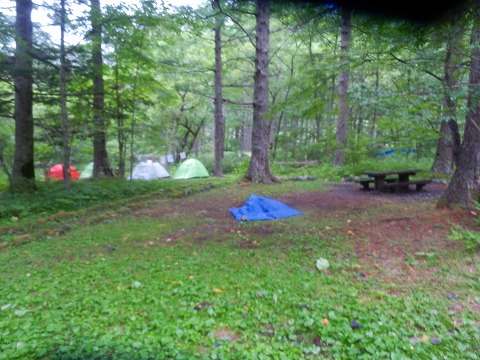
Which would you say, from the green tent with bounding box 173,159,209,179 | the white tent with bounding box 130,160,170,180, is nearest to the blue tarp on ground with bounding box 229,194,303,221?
the green tent with bounding box 173,159,209,179

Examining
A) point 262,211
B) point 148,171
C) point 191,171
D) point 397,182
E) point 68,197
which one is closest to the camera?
point 262,211

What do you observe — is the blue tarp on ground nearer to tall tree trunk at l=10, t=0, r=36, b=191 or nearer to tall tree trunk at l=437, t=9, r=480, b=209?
tall tree trunk at l=437, t=9, r=480, b=209

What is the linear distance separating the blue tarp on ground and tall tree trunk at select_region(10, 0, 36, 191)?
4.47m

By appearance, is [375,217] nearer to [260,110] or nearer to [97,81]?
[260,110]

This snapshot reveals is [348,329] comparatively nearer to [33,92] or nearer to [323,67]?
[323,67]

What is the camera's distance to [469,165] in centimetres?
475

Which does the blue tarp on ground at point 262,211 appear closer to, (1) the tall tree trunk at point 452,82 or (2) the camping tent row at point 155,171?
(1) the tall tree trunk at point 452,82

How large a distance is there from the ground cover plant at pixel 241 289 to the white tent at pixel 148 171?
978cm

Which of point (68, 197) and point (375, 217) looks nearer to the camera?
point (375, 217)

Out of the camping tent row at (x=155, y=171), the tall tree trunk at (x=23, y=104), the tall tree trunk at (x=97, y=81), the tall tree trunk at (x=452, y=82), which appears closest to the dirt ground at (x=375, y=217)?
the tall tree trunk at (x=452, y=82)

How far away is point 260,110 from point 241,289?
21.6 ft

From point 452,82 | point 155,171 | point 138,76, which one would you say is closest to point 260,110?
point 138,76

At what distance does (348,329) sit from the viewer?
2.14m

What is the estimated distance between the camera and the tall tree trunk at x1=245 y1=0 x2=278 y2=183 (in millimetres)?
8469
